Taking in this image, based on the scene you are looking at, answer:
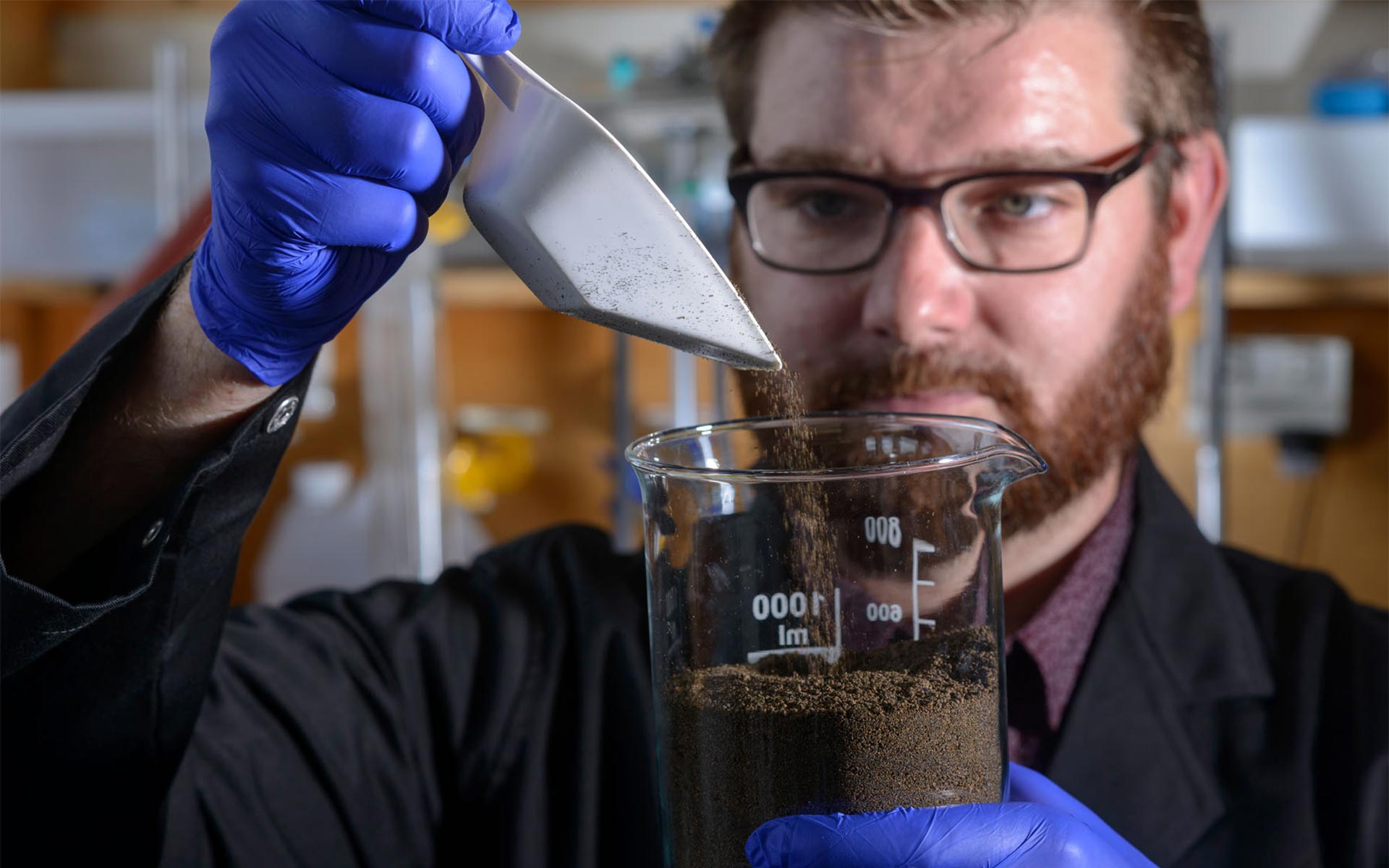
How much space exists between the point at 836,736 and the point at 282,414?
0.47 m

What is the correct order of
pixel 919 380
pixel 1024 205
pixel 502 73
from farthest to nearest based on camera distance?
pixel 1024 205 < pixel 919 380 < pixel 502 73

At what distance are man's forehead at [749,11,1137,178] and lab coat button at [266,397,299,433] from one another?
56 cm

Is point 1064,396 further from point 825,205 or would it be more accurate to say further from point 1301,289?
point 1301,289

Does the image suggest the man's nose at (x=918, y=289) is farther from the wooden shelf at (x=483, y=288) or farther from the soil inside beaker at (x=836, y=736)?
the wooden shelf at (x=483, y=288)

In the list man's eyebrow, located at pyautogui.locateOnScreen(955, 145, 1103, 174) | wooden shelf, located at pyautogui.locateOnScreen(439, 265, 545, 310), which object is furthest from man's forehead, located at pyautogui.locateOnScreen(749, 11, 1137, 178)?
wooden shelf, located at pyautogui.locateOnScreen(439, 265, 545, 310)

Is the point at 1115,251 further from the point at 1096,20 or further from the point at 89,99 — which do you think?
the point at 89,99

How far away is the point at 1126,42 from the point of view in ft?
3.88

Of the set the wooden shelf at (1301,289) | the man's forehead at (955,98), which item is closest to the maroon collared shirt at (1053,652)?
the man's forehead at (955,98)

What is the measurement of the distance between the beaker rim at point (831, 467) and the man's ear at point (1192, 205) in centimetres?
77

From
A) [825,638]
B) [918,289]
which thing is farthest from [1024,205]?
[825,638]

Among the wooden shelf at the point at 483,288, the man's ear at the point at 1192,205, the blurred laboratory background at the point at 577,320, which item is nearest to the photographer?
the man's ear at the point at 1192,205

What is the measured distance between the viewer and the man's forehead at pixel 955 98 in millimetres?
1082

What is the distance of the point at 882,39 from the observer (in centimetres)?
111

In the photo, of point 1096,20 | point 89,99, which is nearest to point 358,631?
point 1096,20
